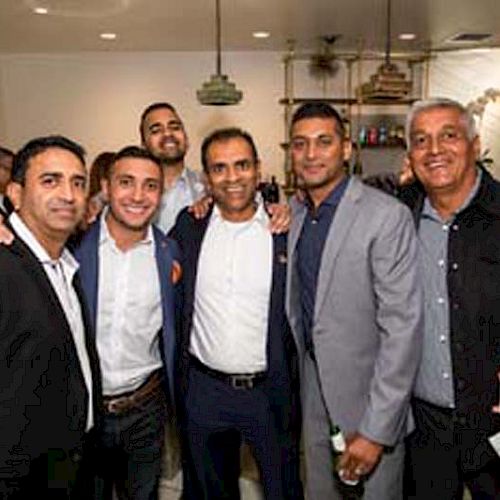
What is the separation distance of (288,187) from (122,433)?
4716 millimetres

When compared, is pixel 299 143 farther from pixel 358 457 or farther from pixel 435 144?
pixel 358 457

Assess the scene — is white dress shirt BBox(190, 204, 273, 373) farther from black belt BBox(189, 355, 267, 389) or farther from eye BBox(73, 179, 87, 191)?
eye BBox(73, 179, 87, 191)

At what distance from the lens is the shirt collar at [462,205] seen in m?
1.77

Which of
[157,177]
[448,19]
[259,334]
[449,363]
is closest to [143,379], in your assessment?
[259,334]

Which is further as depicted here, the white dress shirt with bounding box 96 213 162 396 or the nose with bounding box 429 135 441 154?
the white dress shirt with bounding box 96 213 162 396

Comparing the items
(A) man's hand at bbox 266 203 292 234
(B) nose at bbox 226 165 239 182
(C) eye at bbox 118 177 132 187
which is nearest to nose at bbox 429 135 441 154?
(A) man's hand at bbox 266 203 292 234

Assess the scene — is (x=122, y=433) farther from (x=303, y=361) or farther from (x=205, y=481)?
(x=303, y=361)

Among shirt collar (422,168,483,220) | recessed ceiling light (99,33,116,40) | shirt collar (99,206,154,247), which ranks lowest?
shirt collar (99,206,154,247)

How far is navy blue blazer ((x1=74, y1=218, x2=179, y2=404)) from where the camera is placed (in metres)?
1.93

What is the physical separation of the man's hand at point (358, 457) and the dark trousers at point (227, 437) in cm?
32

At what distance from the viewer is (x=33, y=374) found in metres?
1.46

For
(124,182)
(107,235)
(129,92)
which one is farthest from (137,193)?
(129,92)

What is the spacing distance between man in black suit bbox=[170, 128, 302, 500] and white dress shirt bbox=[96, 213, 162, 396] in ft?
0.42

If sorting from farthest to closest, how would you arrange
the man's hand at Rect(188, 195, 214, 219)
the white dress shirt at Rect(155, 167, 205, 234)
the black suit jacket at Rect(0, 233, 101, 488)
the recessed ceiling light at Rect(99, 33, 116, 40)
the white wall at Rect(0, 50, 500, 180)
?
the white wall at Rect(0, 50, 500, 180) < the recessed ceiling light at Rect(99, 33, 116, 40) < the white dress shirt at Rect(155, 167, 205, 234) < the man's hand at Rect(188, 195, 214, 219) < the black suit jacket at Rect(0, 233, 101, 488)
